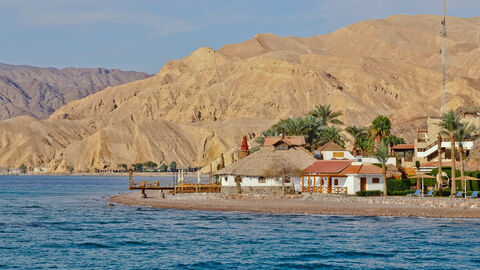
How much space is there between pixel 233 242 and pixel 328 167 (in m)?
26.9

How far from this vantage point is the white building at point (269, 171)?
211ft

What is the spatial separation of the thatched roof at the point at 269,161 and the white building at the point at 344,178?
2.41 metres

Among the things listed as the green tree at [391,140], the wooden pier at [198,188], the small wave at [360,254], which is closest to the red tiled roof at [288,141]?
the wooden pier at [198,188]

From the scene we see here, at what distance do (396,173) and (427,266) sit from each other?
118 ft

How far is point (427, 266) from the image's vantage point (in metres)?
31.2

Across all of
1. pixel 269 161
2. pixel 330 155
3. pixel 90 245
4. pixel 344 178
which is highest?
pixel 330 155

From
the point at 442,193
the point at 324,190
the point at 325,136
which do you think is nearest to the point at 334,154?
the point at 325,136

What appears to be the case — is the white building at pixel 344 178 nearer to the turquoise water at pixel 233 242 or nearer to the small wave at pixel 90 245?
the turquoise water at pixel 233 242

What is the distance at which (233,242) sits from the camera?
126 feet

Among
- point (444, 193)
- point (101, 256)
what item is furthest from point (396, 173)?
point (101, 256)

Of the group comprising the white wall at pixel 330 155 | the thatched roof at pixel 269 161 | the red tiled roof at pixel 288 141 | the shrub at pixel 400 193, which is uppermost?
the red tiled roof at pixel 288 141

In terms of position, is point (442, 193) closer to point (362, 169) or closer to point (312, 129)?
point (362, 169)

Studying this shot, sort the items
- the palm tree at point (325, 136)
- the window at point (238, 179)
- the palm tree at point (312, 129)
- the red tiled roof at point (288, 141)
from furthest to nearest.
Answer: the palm tree at point (325, 136) < the palm tree at point (312, 129) < the red tiled roof at point (288, 141) < the window at point (238, 179)

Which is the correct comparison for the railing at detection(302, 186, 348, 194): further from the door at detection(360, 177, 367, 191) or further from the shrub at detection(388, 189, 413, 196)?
the shrub at detection(388, 189, 413, 196)
